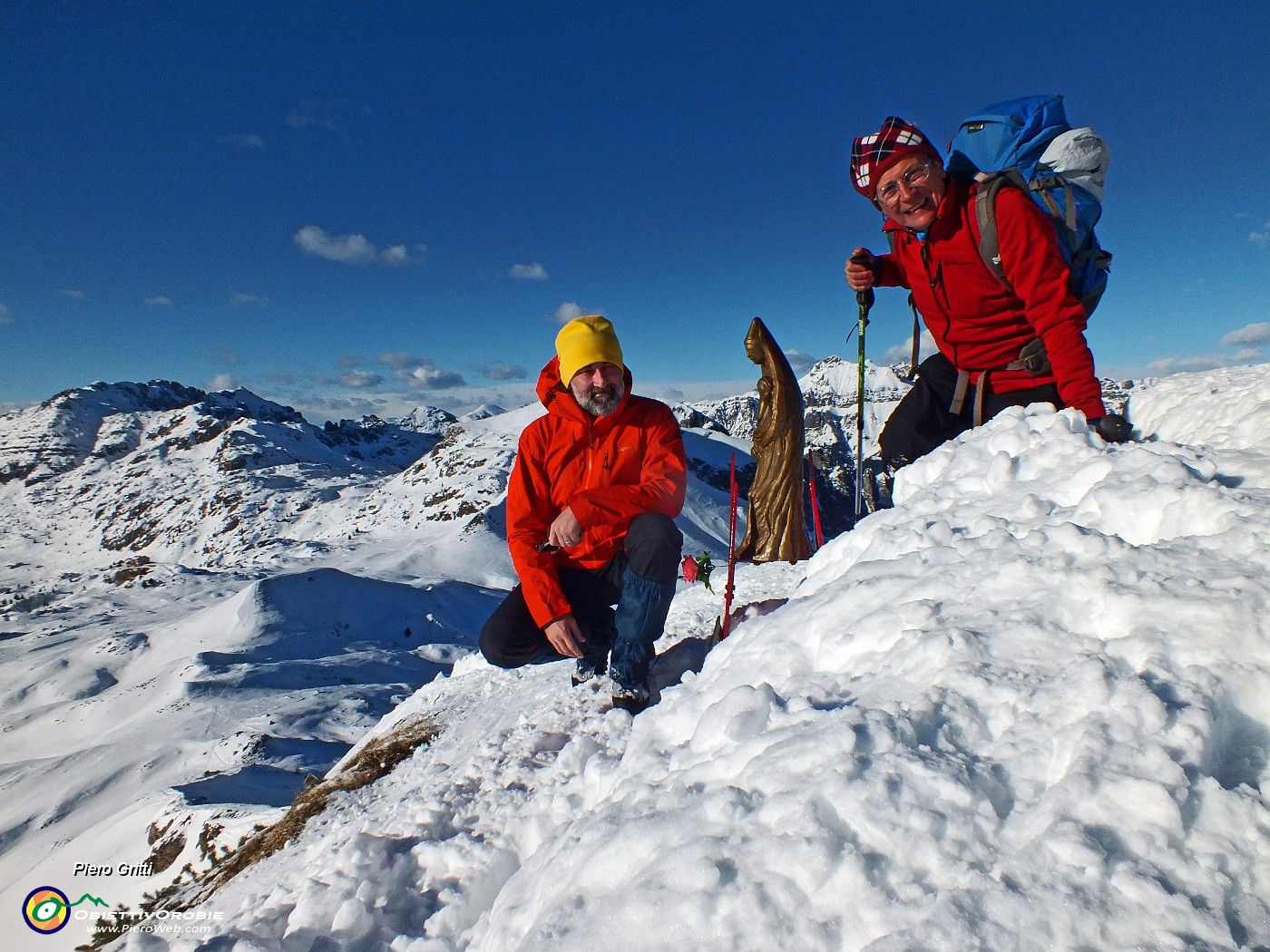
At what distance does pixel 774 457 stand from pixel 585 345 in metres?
4.94

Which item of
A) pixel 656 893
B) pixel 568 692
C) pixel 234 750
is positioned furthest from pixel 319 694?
pixel 656 893

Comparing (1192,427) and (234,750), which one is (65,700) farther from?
(1192,427)

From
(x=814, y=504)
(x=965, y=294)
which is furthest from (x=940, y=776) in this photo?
(x=814, y=504)

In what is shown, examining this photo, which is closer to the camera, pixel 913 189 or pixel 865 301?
pixel 913 189

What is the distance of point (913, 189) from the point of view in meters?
3.31

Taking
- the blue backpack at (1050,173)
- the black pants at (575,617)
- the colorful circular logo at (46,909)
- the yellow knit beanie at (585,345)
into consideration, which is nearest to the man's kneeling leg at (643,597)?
the black pants at (575,617)

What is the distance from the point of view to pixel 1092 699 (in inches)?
54.3

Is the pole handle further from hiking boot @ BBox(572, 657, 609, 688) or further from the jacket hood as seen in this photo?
hiking boot @ BBox(572, 657, 609, 688)

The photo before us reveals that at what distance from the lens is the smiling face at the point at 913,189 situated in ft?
10.7

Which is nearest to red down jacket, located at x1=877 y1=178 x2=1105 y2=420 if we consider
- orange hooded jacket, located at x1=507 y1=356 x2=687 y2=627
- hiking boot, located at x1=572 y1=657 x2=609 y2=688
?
orange hooded jacket, located at x1=507 y1=356 x2=687 y2=627

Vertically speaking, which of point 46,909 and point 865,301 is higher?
point 865,301

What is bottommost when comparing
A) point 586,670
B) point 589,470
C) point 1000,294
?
point 586,670

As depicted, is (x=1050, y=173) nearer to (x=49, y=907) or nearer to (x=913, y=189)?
(x=913, y=189)

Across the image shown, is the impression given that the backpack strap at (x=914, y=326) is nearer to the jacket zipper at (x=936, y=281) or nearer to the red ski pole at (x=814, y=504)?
the jacket zipper at (x=936, y=281)
